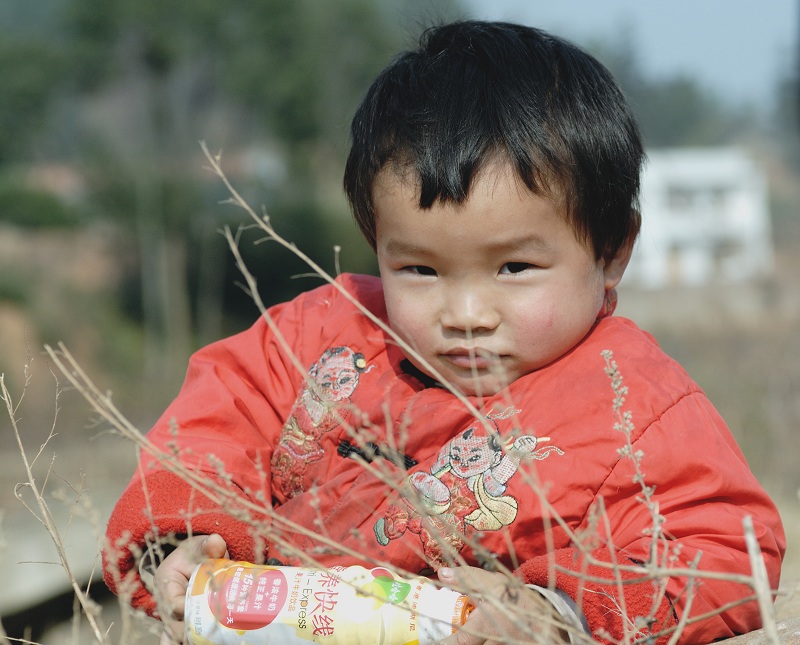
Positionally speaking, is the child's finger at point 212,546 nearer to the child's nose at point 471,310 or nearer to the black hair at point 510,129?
the child's nose at point 471,310

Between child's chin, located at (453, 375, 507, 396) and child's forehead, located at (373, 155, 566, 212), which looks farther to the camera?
child's chin, located at (453, 375, 507, 396)

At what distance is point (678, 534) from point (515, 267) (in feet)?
2.01

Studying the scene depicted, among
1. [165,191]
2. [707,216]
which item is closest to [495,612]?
[165,191]

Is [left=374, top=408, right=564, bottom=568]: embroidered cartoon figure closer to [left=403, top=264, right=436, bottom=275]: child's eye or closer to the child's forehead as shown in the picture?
[left=403, top=264, right=436, bottom=275]: child's eye

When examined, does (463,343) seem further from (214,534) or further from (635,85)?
(635,85)

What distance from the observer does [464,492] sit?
2193 millimetres

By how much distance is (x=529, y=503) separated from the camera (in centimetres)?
212

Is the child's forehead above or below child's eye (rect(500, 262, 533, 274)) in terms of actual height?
above

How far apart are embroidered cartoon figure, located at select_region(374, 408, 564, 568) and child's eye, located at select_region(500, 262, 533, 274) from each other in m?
0.29

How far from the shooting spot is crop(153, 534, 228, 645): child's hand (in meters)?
2.16

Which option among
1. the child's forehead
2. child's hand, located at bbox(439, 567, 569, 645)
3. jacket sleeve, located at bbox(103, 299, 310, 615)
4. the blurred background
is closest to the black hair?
the child's forehead

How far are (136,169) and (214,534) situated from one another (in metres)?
22.5

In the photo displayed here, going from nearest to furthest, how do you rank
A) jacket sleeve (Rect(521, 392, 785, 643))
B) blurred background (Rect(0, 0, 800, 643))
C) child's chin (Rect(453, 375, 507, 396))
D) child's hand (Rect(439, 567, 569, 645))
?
child's hand (Rect(439, 567, 569, 645)) → jacket sleeve (Rect(521, 392, 785, 643)) → child's chin (Rect(453, 375, 507, 396)) → blurred background (Rect(0, 0, 800, 643))

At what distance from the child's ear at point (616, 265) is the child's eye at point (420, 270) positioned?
0.40 m
